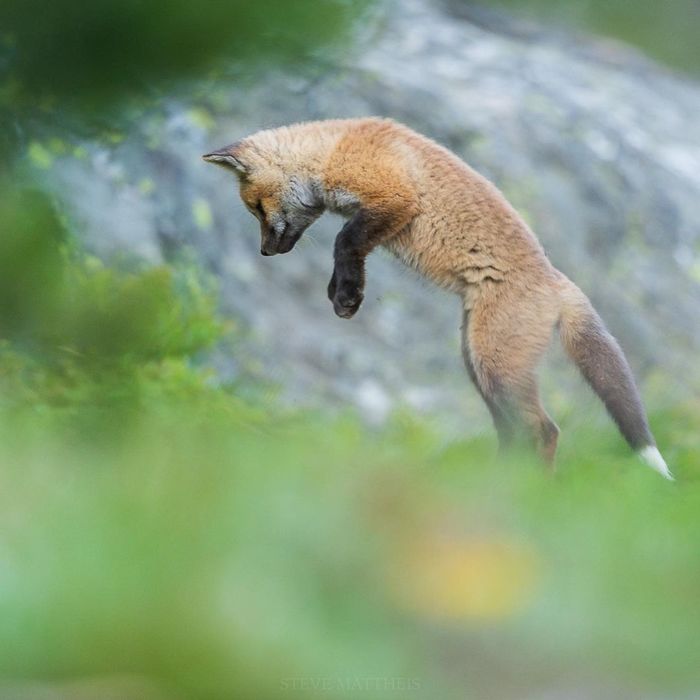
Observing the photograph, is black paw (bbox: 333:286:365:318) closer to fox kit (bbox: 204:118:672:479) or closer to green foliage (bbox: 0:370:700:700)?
fox kit (bbox: 204:118:672:479)

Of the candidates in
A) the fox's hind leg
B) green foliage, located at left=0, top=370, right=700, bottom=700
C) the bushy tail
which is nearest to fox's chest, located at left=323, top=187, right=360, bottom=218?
the fox's hind leg

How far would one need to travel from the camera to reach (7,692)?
4.43ft

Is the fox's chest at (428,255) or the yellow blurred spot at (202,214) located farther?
the yellow blurred spot at (202,214)

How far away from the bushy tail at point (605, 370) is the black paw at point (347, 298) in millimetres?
847

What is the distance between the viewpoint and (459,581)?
1569 millimetres

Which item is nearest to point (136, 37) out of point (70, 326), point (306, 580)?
point (306, 580)

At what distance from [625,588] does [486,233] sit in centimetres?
310

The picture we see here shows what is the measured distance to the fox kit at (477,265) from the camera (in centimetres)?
466

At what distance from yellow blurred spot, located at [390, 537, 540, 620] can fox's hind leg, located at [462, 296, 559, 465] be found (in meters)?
2.97

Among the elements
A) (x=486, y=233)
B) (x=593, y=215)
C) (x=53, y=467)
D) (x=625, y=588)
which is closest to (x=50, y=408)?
(x=486, y=233)

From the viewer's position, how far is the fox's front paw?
4.81 m

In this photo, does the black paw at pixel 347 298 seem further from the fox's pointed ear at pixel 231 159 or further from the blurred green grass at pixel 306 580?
the blurred green grass at pixel 306 580

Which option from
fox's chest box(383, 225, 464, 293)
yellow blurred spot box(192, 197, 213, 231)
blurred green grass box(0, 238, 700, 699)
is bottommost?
yellow blurred spot box(192, 197, 213, 231)

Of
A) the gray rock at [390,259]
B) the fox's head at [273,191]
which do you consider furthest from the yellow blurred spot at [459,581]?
the gray rock at [390,259]
